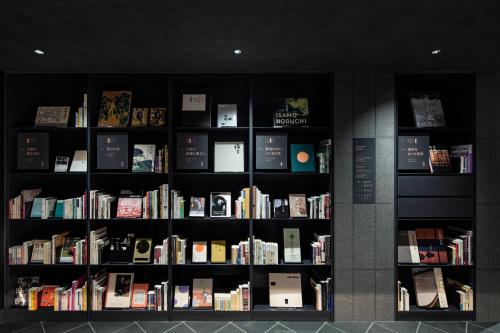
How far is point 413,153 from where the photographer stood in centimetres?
300

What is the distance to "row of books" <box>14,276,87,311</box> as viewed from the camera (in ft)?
9.82

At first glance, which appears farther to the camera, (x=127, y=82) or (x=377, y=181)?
(x=127, y=82)

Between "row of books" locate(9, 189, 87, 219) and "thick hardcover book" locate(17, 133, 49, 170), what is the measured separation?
0.31 metres

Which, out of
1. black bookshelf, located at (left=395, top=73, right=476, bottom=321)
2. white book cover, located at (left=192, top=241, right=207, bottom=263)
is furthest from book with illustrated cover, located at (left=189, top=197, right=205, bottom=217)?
black bookshelf, located at (left=395, top=73, right=476, bottom=321)

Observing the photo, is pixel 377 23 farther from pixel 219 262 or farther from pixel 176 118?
pixel 219 262

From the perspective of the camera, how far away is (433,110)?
122 inches

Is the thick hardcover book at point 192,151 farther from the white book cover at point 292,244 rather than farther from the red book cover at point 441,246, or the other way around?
the red book cover at point 441,246

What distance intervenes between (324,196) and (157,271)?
212cm

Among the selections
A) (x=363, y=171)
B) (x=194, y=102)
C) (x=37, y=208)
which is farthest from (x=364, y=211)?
(x=37, y=208)

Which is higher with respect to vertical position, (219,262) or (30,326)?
(219,262)

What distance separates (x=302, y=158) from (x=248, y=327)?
72.5 inches

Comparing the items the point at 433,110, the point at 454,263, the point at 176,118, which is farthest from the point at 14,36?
the point at 454,263

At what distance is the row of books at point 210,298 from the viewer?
3.00 m

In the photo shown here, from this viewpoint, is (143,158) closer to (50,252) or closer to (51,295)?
(50,252)
